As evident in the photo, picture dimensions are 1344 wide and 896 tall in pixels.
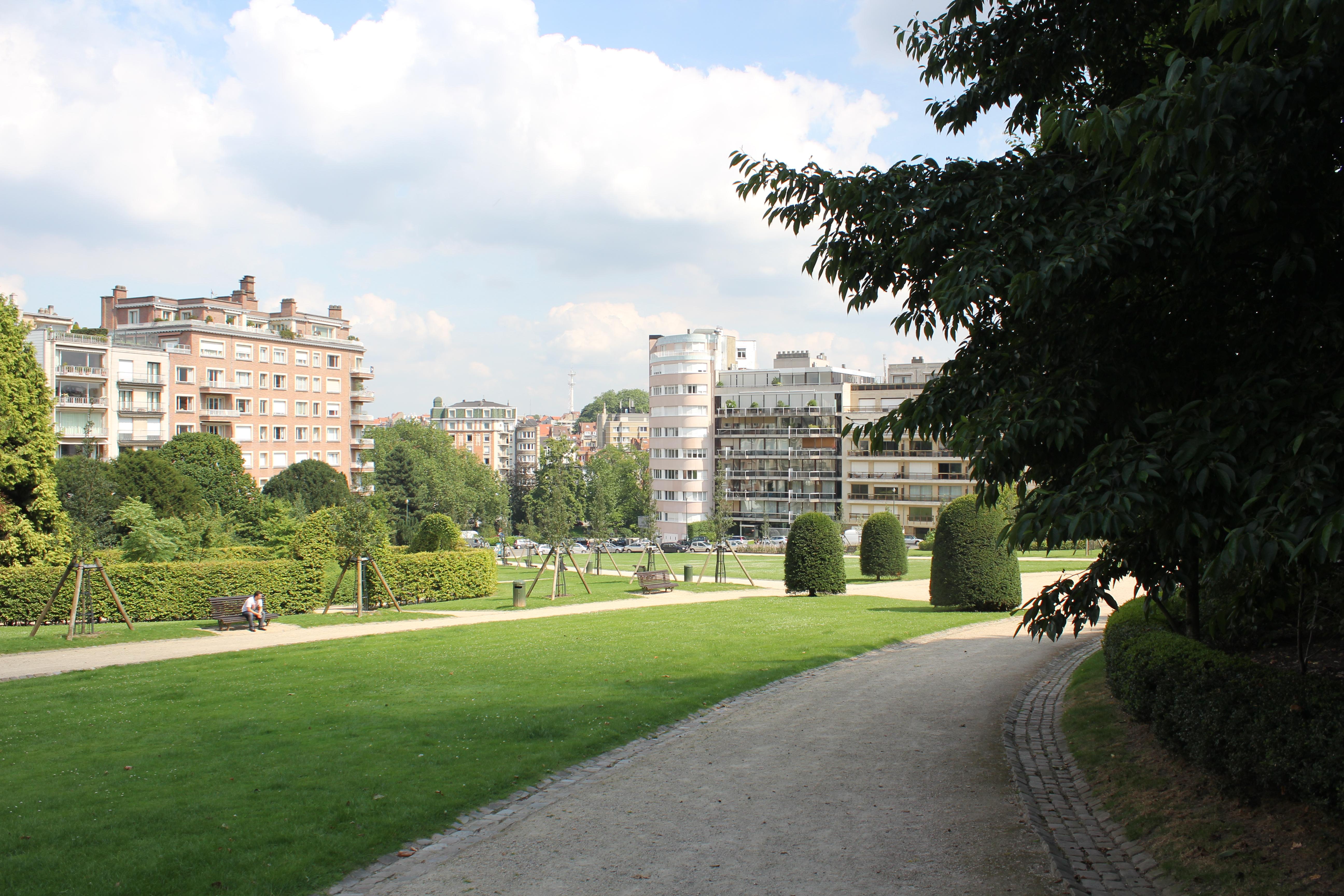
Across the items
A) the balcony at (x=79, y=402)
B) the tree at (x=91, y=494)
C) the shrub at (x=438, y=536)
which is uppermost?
the balcony at (x=79, y=402)

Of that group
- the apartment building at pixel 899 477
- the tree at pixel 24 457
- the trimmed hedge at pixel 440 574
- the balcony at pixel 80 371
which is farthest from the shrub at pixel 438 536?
the apartment building at pixel 899 477

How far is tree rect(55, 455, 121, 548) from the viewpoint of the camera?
40094mm

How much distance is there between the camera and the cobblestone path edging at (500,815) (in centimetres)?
654

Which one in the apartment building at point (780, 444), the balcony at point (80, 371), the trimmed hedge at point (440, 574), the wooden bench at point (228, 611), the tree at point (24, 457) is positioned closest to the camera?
the wooden bench at point (228, 611)

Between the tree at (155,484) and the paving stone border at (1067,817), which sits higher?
the tree at (155,484)

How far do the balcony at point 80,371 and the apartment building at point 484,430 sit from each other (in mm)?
122184

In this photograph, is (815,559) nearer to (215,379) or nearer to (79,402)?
(79,402)

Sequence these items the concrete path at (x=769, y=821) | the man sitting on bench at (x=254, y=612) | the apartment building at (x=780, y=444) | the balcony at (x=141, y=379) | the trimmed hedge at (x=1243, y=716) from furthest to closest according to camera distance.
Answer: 1. the apartment building at (x=780, y=444)
2. the balcony at (x=141, y=379)
3. the man sitting on bench at (x=254, y=612)
4. the concrete path at (x=769, y=821)
5. the trimmed hedge at (x=1243, y=716)

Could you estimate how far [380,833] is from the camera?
7262mm

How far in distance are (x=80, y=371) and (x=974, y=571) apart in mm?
62741

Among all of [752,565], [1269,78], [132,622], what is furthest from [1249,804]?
[752,565]

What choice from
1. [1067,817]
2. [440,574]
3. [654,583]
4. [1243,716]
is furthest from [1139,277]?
[440,574]

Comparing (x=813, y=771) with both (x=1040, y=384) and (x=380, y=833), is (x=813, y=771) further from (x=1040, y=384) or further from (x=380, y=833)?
(x=1040, y=384)

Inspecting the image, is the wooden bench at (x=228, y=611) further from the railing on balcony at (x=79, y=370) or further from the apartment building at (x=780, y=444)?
the apartment building at (x=780, y=444)
